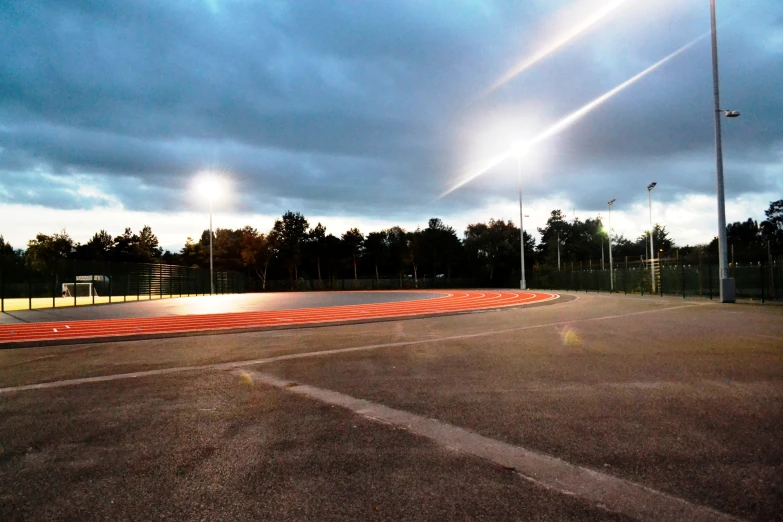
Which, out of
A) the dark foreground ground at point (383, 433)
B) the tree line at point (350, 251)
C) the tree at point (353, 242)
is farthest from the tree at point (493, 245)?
the dark foreground ground at point (383, 433)

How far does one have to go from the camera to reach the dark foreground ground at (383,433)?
3.29 metres

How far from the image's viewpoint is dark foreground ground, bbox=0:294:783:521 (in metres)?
3.29

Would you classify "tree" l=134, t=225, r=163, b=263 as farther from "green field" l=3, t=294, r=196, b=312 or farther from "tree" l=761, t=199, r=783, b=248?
"tree" l=761, t=199, r=783, b=248

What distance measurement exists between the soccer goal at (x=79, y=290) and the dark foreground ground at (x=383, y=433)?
22366mm

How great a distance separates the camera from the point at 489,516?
3066 mm

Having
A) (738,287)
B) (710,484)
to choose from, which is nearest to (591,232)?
(738,287)

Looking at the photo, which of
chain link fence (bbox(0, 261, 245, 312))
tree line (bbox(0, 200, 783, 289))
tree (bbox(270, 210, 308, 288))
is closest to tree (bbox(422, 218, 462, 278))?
tree line (bbox(0, 200, 783, 289))

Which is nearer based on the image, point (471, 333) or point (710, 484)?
point (710, 484)

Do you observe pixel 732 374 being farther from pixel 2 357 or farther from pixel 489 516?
pixel 2 357

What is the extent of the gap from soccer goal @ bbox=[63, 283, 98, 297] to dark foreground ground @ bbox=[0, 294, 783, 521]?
22.4 m

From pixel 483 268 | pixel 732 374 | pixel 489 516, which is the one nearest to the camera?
pixel 489 516

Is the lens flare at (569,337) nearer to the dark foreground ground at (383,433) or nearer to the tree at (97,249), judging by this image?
the dark foreground ground at (383,433)

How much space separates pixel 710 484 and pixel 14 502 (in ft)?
14.8

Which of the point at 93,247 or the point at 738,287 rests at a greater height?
the point at 93,247
